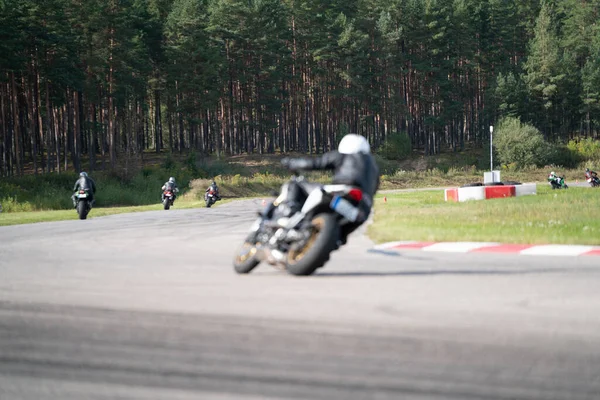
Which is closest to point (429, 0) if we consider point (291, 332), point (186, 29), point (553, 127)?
point (553, 127)

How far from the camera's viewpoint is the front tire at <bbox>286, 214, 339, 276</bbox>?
9.30 meters

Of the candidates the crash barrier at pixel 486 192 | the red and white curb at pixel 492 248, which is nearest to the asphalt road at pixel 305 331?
the red and white curb at pixel 492 248

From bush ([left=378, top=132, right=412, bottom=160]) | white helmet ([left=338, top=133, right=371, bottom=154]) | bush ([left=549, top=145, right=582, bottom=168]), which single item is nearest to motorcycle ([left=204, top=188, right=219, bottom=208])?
white helmet ([left=338, top=133, right=371, bottom=154])

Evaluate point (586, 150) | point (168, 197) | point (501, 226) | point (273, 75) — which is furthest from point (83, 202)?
point (586, 150)

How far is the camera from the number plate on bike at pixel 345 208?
373 inches

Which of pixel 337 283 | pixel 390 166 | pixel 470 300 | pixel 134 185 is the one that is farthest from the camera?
pixel 390 166

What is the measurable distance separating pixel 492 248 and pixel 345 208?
17.5 ft

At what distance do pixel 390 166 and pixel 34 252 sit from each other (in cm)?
6596

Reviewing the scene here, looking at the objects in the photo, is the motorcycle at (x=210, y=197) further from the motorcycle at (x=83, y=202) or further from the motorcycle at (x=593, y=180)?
the motorcycle at (x=593, y=180)

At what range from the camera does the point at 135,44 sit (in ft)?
242

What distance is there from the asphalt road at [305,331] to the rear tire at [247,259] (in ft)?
0.56

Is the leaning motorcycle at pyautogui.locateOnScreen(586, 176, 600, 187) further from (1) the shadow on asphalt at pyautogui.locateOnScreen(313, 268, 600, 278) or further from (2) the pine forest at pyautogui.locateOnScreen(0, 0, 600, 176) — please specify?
(1) the shadow on asphalt at pyautogui.locateOnScreen(313, 268, 600, 278)

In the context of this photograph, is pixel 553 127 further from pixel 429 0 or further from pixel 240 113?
pixel 240 113

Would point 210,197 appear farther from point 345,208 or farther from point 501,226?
point 345,208
